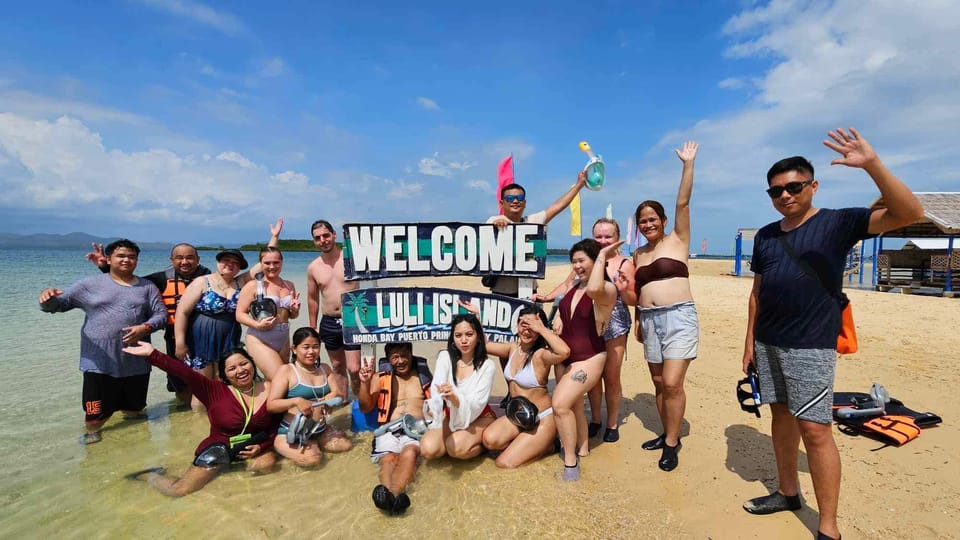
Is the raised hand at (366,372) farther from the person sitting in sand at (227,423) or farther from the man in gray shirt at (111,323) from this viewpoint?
the man in gray shirt at (111,323)

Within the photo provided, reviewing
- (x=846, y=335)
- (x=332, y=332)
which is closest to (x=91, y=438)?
(x=332, y=332)

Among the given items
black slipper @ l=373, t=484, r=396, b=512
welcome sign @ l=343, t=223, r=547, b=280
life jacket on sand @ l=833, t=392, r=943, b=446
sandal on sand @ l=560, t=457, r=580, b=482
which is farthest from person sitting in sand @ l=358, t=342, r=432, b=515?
life jacket on sand @ l=833, t=392, r=943, b=446

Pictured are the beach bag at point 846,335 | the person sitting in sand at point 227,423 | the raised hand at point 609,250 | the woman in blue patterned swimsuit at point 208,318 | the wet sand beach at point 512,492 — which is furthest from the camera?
the woman in blue patterned swimsuit at point 208,318

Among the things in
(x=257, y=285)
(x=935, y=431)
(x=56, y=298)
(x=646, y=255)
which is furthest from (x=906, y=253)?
(x=56, y=298)

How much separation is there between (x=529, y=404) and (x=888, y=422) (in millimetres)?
3959

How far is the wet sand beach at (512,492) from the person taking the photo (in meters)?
3.31

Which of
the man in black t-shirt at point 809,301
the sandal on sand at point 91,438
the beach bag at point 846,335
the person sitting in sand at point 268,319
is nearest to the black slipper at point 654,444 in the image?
the man in black t-shirt at point 809,301

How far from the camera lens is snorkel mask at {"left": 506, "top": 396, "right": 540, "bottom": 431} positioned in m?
4.16

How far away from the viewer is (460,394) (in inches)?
161

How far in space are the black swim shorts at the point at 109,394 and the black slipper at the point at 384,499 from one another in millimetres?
3675

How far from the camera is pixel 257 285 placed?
4996 millimetres

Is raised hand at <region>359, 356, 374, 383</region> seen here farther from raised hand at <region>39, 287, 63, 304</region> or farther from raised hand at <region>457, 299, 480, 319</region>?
raised hand at <region>39, 287, 63, 304</region>

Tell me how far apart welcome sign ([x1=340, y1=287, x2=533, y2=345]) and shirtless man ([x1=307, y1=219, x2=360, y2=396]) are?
1.42ft

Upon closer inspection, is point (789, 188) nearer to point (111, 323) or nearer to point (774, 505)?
point (774, 505)
